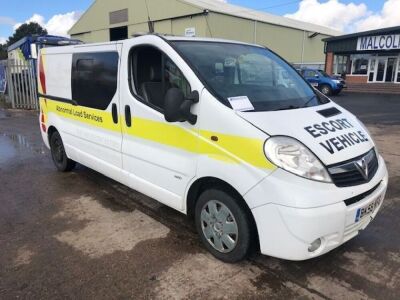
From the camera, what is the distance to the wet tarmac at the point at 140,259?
2828 millimetres

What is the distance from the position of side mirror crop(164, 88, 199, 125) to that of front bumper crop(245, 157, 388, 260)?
2.81ft

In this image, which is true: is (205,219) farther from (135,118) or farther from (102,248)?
(135,118)

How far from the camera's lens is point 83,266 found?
10.3ft

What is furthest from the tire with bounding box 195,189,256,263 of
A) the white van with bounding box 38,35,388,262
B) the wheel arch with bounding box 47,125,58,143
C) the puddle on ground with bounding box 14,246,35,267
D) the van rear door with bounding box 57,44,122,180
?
the wheel arch with bounding box 47,125,58,143

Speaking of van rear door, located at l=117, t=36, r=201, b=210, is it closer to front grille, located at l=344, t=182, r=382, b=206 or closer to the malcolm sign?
front grille, located at l=344, t=182, r=382, b=206

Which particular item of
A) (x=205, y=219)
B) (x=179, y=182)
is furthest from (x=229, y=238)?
(x=179, y=182)

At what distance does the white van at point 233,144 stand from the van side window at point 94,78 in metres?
0.02

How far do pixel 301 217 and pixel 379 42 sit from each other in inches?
1153

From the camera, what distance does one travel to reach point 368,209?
9.62 ft

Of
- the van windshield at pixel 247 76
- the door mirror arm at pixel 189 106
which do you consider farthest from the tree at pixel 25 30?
the door mirror arm at pixel 189 106

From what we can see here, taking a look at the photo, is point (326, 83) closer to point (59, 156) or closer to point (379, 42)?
point (379, 42)

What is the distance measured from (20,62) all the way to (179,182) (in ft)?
44.9

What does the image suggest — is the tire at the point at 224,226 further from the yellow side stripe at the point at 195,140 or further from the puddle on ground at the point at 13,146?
the puddle on ground at the point at 13,146

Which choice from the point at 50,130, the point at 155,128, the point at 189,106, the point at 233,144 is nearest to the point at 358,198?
the point at 233,144
